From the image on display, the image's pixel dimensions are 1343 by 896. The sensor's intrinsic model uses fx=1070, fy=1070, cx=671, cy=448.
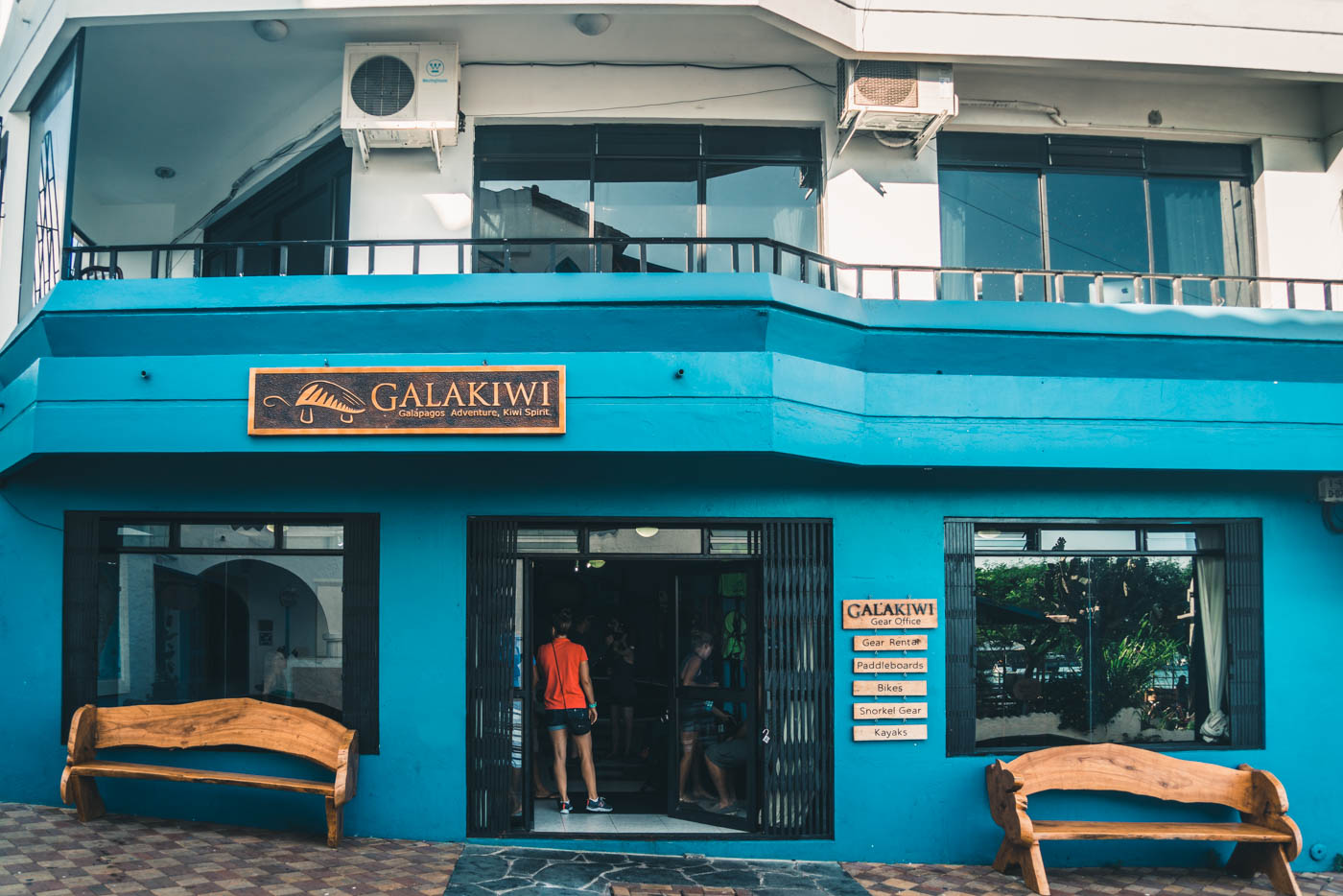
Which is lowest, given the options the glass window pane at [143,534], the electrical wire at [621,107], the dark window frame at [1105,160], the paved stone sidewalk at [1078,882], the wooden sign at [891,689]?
the paved stone sidewalk at [1078,882]

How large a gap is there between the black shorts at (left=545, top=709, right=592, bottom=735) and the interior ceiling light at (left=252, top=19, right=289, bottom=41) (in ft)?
19.9

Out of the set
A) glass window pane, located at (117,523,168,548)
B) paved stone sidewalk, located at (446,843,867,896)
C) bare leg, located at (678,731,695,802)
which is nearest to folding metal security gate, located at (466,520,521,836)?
paved stone sidewalk, located at (446,843,867,896)

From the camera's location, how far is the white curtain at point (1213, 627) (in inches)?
352

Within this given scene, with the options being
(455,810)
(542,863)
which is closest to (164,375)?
(455,810)

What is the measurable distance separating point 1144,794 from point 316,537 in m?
6.86

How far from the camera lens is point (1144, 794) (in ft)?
27.3

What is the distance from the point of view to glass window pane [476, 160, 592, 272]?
29.8 feet

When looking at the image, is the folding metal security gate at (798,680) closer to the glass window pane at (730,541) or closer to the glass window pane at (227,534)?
the glass window pane at (730,541)

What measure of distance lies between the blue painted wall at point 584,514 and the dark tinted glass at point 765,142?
2.83 m

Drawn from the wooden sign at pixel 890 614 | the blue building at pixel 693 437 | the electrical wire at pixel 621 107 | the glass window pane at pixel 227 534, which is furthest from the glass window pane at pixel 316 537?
the wooden sign at pixel 890 614

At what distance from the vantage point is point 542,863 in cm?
785

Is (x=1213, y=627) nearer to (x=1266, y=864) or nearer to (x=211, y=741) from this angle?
(x=1266, y=864)

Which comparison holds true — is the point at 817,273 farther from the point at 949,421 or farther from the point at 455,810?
the point at 455,810

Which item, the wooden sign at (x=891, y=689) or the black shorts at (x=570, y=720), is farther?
Answer: the black shorts at (x=570, y=720)
